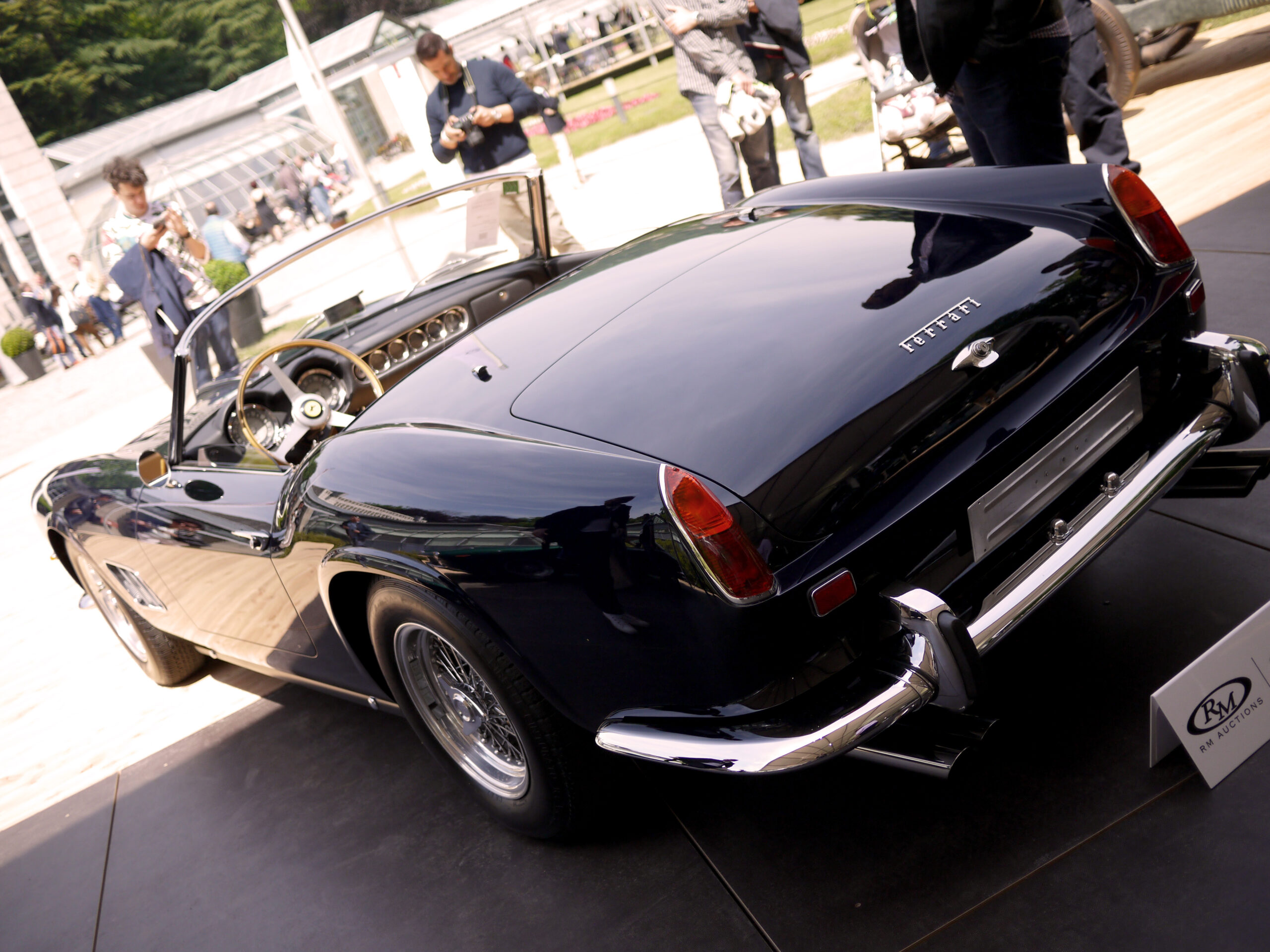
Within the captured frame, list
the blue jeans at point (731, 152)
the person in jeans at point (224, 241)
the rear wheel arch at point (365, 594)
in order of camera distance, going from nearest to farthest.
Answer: the rear wheel arch at point (365, 594) → the blue jeans at point (731, 152) → the person in jeans at point (224, 241)

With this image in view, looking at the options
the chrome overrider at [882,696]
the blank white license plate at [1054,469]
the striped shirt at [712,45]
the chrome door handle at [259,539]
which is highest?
the striped shirt at [712,45]

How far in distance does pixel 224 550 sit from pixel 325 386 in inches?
24.8

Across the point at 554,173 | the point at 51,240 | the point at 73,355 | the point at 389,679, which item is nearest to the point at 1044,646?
the point at 389,679

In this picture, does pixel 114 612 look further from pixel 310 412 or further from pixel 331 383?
pixel 310 412

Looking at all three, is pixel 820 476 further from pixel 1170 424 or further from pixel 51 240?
pixel 51 240

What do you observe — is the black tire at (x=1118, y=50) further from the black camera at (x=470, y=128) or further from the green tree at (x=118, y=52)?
the green tree at (x=118, y=52)

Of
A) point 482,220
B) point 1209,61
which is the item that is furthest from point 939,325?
point 1209,61

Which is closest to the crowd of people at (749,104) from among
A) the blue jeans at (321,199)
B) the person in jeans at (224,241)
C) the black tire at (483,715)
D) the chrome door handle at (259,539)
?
the chrome door handle at (259,539)

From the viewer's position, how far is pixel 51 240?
3197 cm

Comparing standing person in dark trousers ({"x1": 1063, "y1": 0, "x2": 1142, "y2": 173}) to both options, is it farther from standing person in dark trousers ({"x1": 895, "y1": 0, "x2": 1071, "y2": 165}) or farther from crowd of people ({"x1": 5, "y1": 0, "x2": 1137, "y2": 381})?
standing person in dark trousers ({"x1": 895, "y1": 0, "x2": 1071, "y2": 165})

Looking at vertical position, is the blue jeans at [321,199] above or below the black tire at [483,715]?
above

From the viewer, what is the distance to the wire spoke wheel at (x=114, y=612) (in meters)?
4.04

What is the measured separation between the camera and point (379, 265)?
3.46m

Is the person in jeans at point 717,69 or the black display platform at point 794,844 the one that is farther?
the person in jeans at point 717,69
